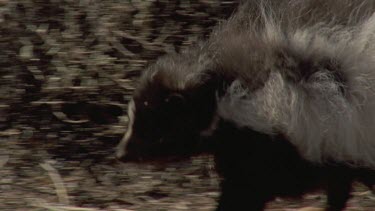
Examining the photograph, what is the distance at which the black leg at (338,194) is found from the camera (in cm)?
544

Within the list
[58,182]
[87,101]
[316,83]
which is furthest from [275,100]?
[58,182]

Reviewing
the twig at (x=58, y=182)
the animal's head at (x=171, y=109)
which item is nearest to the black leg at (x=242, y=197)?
the animal's head at (x=171, y=109)

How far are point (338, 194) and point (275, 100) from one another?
118 cm

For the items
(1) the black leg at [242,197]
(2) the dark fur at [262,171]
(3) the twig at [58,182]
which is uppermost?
(2) the dark fur at [262,171]

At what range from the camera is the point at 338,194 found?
573 centimetres

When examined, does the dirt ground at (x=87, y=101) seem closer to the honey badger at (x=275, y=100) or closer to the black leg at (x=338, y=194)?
the black leg at (x=338, y=194)

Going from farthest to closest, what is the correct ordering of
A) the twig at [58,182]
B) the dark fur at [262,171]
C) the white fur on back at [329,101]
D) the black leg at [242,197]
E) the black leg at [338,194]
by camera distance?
the twig at [58,182], the black leg at [338,194], the black leg at [242,197], the dark fur at [262,171], the white fur on back at [329,101]

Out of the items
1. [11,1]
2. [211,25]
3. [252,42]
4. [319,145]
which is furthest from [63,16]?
[319,145]

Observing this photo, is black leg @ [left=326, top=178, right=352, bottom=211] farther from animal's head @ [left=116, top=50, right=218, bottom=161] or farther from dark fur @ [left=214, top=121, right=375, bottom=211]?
animal's head @ [left=116, top=50, right=218, bottom=161]

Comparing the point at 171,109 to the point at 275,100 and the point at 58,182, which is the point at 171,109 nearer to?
the point at 275,100

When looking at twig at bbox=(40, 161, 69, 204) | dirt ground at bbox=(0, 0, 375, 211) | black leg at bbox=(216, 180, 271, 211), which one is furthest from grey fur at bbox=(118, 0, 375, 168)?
twig at bbox=(40, 161, 69, 204)

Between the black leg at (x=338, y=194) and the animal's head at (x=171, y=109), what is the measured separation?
82 centimetres

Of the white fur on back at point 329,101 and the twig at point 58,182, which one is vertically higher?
the white fur on back at point 329,101

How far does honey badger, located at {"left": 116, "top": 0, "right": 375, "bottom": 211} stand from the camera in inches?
190
